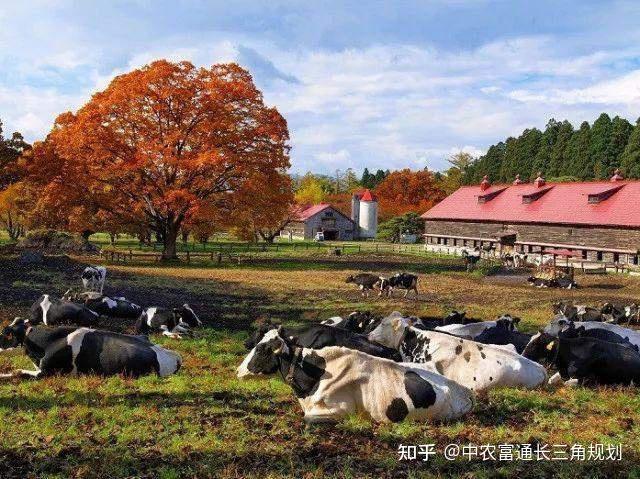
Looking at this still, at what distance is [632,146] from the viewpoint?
247ft

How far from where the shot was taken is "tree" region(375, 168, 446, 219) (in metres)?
104

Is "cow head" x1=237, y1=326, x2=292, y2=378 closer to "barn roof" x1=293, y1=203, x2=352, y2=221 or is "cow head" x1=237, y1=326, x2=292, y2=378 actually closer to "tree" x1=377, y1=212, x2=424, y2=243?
"tree" x1=377, y1=212, x2=424, y2=243

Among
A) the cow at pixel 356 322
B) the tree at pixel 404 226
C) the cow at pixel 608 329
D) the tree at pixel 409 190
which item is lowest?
the cow at pixel 608 329

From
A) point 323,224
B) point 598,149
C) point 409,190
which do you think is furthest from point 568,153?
point 323,224

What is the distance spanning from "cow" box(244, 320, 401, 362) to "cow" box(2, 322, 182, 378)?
2.45 m

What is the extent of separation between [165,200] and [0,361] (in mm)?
26340

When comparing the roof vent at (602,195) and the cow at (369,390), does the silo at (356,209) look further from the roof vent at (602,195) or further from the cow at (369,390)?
the cow at (369,390)

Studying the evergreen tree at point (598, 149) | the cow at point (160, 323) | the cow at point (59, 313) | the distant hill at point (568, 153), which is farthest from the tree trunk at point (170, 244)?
the evergreen tree at point (598, 149)

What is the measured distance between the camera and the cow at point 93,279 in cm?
2269

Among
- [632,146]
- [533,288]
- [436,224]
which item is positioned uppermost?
[632,146]

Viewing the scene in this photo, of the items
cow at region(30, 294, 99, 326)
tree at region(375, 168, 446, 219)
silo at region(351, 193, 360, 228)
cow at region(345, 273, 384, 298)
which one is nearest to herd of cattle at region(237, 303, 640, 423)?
cow at region(30, 294, 99, 326)

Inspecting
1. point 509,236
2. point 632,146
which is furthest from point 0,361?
point 632,146

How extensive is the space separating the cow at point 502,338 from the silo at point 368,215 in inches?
3052

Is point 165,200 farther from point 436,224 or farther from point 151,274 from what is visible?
point 436,224
